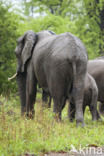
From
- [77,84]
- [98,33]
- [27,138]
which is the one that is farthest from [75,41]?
[98,33]

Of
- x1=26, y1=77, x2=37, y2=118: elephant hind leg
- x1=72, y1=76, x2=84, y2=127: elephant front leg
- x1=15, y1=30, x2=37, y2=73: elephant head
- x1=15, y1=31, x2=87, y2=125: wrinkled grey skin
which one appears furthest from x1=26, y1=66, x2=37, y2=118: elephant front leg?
x1=72, y1=76, x2=84, y2=127: elephant front leg

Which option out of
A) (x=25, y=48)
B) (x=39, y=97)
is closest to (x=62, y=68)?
(x=25, y=48)

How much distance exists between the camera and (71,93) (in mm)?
7918

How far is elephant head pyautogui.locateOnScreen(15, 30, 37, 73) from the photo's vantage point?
360 inches

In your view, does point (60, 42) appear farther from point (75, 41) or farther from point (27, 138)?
point (27, 138)

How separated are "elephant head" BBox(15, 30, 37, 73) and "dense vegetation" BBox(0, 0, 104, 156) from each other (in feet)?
2.96

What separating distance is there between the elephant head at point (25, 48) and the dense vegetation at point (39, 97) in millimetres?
902

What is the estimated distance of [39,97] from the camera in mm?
21062

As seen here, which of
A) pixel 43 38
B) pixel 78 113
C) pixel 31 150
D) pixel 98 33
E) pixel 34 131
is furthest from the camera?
pixel 98 33

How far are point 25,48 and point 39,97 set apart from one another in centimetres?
1196

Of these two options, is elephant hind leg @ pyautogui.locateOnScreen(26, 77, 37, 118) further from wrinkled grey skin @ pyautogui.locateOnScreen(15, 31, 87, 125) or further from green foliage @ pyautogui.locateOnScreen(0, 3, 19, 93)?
green foliage @ pyautogui.locateOnScreen(0, 3, 19, 93)

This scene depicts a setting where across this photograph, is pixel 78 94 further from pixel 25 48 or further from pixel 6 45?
pixel 6 45

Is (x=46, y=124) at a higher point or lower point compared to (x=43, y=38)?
lower

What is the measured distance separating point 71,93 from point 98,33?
17207 millimetres
